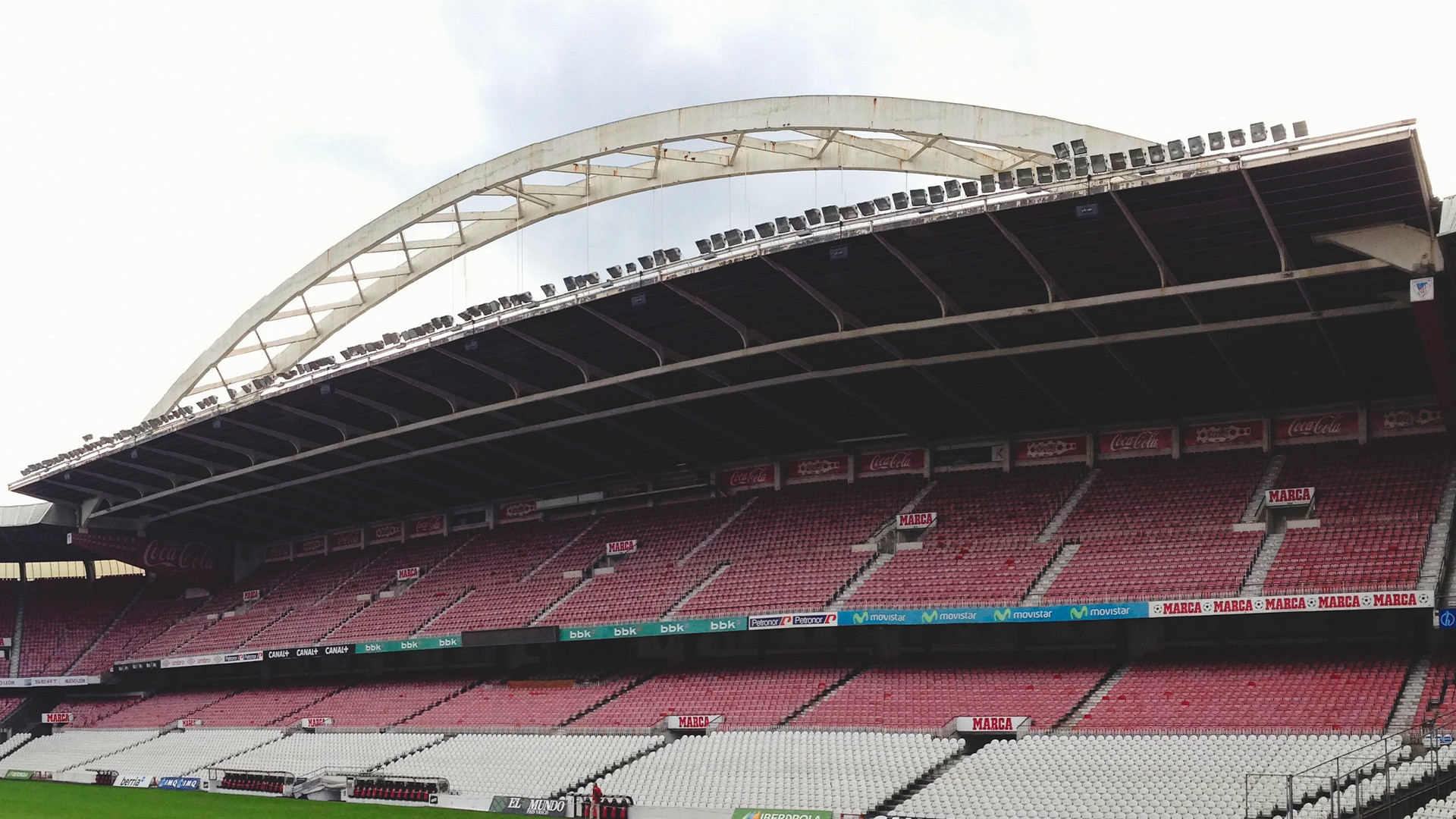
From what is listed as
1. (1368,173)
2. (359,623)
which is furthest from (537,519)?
(1368,173)

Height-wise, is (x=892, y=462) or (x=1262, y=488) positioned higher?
(x=892, y=462)

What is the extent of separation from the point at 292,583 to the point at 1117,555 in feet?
130

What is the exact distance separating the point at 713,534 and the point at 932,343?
1342 centimetres

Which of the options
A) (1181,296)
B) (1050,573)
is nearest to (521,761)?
(1050,573)

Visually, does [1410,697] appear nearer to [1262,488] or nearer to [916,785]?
[1262,488]

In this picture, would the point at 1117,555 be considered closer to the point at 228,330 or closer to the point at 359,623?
the point at 359,623

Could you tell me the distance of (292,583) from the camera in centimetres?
5972

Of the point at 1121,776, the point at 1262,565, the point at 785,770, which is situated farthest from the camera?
the point at 1262,565

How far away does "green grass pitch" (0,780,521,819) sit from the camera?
110 feet

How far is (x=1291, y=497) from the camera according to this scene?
3353 centimetres

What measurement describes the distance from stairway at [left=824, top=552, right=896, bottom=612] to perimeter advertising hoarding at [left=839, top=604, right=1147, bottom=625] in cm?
73

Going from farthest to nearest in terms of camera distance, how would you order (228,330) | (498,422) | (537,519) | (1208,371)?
1. (537,519)
2. (228,330)
3. (498,422)
4. (1208,371)

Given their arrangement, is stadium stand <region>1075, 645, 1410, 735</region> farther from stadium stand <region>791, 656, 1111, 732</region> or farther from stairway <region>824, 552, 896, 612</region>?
stairway <region>824, 552, 896, 612</region>

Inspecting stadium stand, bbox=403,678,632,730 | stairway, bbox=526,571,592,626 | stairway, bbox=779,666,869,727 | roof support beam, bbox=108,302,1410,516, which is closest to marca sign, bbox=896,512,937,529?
stairway, bbox=779,666,869,727
